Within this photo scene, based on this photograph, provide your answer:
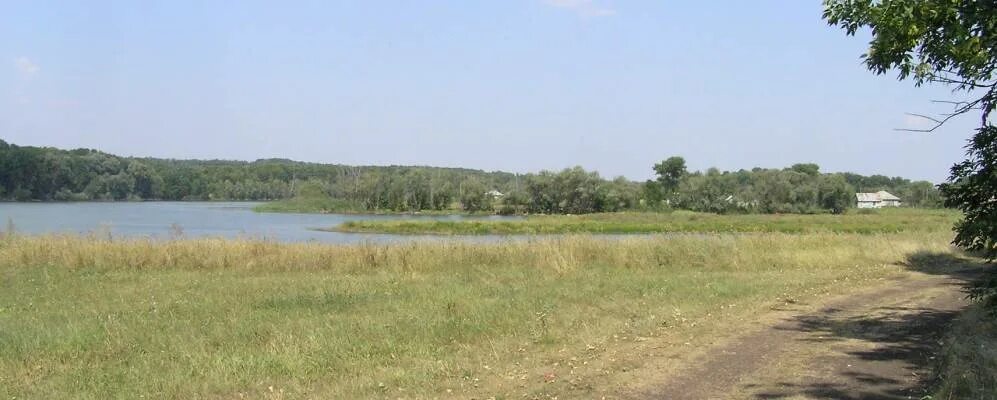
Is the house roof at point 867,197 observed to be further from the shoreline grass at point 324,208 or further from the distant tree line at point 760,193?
the shoreline grass at point 324,208

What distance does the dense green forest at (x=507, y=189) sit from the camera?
104m

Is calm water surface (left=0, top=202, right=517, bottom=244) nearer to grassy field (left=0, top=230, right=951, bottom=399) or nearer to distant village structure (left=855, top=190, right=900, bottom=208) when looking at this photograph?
grassy field (left=0, top=230, right=951, bottom=399)

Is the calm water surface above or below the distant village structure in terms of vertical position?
below

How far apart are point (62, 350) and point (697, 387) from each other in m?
8.13

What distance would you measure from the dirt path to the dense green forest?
8533cm

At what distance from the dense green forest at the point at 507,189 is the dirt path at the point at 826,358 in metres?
85.3

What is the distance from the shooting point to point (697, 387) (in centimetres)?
707

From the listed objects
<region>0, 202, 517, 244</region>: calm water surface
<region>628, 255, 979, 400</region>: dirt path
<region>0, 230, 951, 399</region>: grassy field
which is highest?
<region>628, 255, 979, 400</region>: dirt path

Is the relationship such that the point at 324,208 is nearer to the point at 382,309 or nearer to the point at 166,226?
the point at 166,226

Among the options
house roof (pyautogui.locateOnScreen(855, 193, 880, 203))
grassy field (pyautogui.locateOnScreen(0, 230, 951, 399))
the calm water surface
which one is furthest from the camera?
house roof (pyautogui.locateOnScreen(855, 193, 880, 203))

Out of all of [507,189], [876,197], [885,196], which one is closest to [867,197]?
[876,197]

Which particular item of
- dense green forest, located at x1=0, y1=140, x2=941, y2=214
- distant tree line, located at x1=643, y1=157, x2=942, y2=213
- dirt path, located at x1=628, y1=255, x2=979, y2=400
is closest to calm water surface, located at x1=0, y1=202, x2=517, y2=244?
dirt path, located at x1=628, y1=255, x2=979, y2=400

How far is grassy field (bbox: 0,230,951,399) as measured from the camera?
323 inches

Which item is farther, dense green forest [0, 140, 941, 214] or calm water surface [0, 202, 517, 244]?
dense green forest [0, 140, 941, 214]
